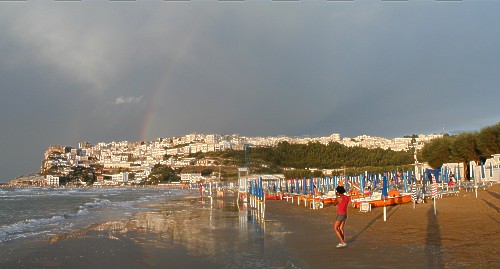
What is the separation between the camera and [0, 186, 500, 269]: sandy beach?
9242mm

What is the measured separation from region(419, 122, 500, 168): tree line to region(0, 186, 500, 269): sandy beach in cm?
3753

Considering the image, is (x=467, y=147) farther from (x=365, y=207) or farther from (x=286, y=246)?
(x=286, y=246)

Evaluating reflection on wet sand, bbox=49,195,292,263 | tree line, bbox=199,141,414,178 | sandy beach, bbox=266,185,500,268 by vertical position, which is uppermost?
tree line, bbox=199,141,414,178

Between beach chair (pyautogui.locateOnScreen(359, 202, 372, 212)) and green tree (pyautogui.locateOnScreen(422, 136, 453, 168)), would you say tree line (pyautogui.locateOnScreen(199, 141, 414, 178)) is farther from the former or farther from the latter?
beach chair (pyautogui.locateOnScreen(359, 202, 372, 212))

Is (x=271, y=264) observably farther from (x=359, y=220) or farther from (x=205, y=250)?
(x=359, y=220)

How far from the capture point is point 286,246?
11.9m

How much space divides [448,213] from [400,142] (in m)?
162

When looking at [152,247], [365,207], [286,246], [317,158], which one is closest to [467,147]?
[365,207]

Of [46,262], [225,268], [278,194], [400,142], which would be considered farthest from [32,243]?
[400,142]

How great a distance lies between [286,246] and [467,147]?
48.6 m

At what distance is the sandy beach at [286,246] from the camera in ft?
30.3

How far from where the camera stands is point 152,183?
7643 inches

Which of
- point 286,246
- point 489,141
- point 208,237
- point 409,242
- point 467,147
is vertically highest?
point 489,141

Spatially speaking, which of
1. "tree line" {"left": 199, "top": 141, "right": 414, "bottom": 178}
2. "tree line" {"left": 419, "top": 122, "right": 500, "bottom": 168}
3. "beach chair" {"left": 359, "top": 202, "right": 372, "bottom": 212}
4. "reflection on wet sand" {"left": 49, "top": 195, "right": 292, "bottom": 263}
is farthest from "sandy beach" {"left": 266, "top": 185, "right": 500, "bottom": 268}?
"tree line" {"left": 199, "top": 141, "right": 414, "bottom": 178}
